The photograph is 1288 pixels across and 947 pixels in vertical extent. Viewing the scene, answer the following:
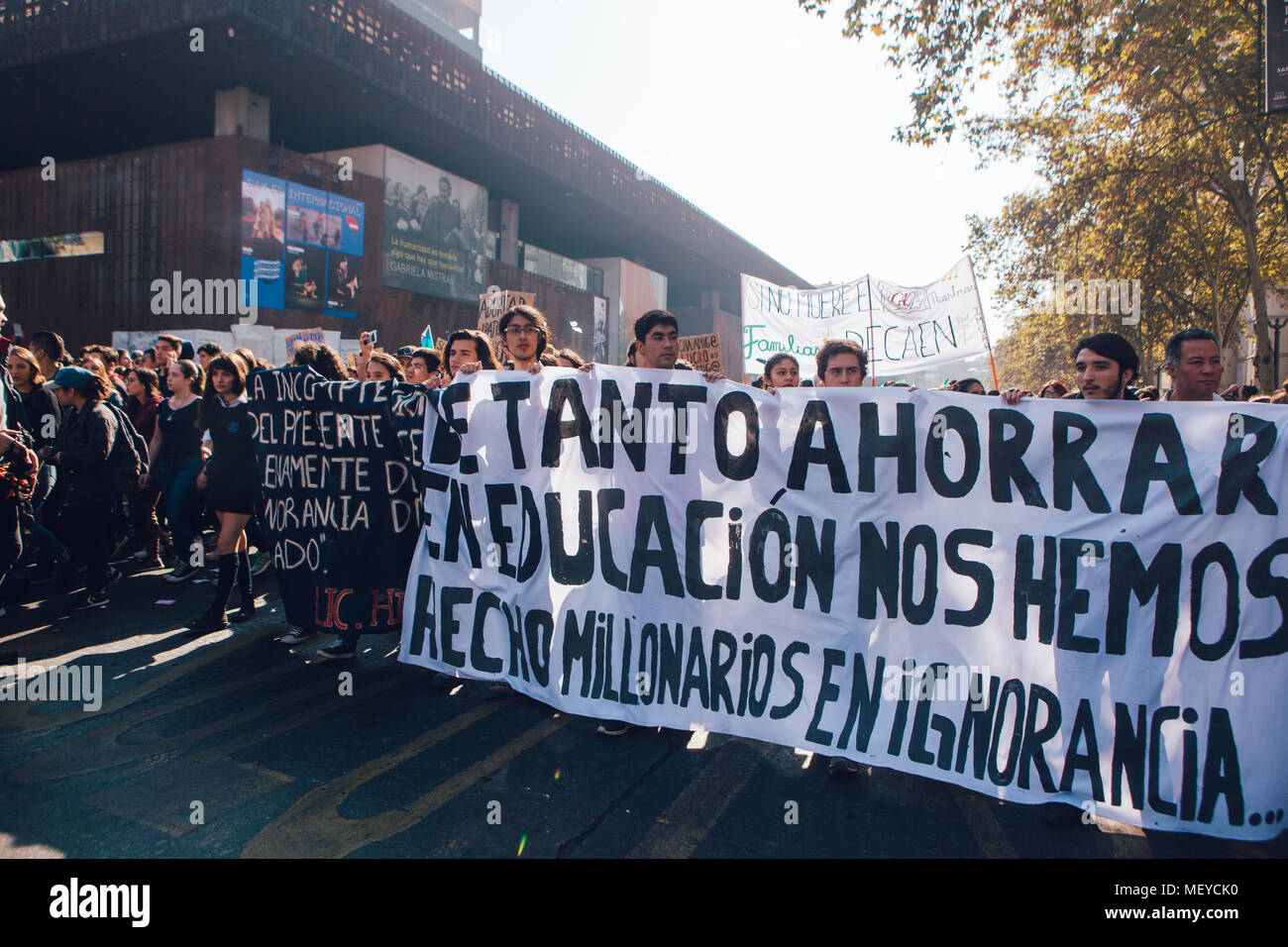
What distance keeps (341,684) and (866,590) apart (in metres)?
2.85

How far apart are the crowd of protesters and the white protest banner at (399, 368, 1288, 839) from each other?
1.50ft

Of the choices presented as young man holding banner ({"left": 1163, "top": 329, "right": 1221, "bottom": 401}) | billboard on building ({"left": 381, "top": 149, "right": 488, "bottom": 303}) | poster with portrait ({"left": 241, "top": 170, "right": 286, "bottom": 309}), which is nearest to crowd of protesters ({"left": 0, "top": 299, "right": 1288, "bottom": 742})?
young man holding banner ({"left": 1163, "top": 329, "right": 1221, "bottom": 401})

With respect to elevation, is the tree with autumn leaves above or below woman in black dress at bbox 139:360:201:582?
above

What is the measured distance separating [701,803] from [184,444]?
17.0 ft

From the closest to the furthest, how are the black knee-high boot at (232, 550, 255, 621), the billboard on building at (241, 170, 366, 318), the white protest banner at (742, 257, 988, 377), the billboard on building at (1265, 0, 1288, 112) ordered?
the black knee-high boot at (232, 550, 255, 621), the billboard on building at (1265, 0, 1288, 112), the white protest banner at (742, 257, 988, 377), the billboard on building at (241, 170, 366, 318)

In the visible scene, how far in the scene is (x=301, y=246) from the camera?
74.8 ft

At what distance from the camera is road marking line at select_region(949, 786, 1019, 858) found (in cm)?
288

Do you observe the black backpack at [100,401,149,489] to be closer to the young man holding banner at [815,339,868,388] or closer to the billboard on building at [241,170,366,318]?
the young man holding banner at [815,339,868,388]

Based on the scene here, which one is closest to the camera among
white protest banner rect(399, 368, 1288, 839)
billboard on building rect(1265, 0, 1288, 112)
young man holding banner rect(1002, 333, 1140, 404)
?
white protest banner rect(399, 368, 1288, 839)

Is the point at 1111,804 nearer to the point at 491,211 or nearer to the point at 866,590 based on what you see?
the point at 866,590

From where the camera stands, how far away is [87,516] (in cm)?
583

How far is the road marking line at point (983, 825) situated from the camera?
113 inches

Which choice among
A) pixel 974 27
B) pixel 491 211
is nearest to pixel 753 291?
pixel 974 27
